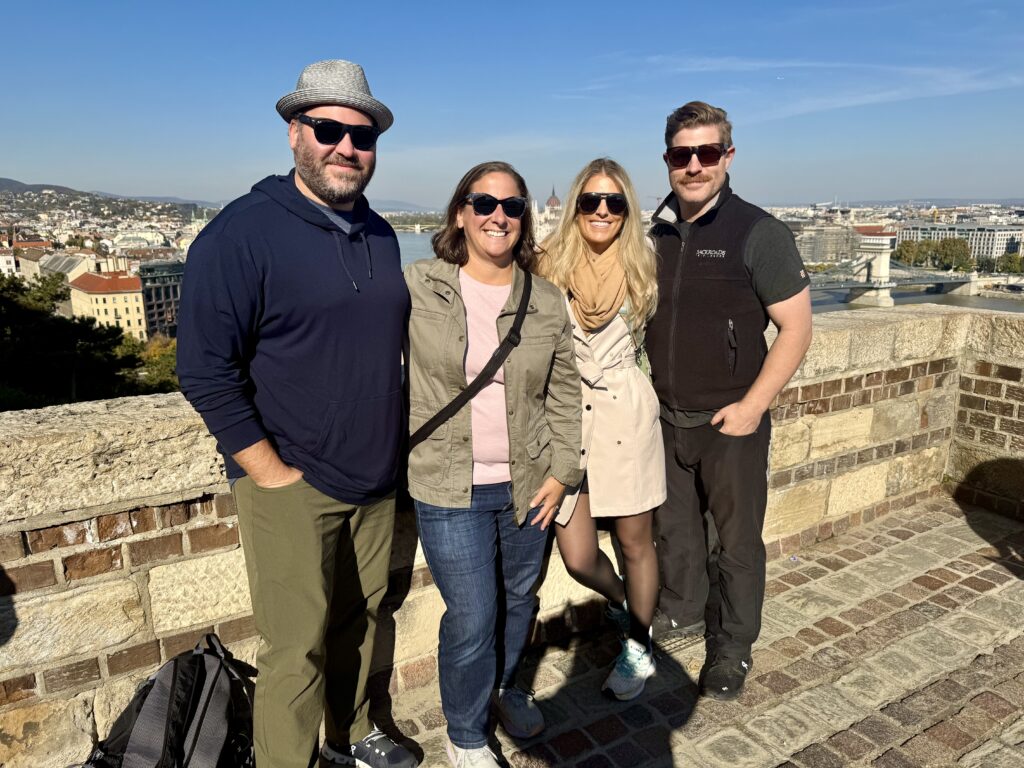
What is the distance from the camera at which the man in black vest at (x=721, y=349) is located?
2289 millimetres

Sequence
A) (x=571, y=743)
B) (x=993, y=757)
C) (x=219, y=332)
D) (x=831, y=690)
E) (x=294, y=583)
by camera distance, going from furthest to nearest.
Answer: (x=831, y=690)
(x=571, y=743)
(x=993, y=757)
(x=294, y=583)
(x=219, y=332)

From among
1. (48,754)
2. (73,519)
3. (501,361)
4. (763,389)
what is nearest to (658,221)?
(763,389)

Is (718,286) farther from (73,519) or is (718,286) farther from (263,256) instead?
(73,519)

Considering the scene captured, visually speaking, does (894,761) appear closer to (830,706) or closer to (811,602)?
(830,706)

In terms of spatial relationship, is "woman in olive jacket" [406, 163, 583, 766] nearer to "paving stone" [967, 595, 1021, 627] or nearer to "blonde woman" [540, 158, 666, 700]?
"blonde woman" [540, 158, 666, 700]

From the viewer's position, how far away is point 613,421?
2.24 meters

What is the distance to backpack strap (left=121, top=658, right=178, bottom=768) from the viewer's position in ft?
6.17

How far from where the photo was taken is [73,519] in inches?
75.5

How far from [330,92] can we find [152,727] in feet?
5.60

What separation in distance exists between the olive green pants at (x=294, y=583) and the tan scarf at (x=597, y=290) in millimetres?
796

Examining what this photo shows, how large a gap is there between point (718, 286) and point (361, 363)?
1.20m

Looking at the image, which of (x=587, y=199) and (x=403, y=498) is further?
(x=403, y=498)

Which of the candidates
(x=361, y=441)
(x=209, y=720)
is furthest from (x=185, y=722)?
(x=361, y=441)

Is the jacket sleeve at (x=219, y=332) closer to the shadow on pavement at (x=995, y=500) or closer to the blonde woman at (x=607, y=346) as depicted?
the blonde woman at (x=607, y=346)
